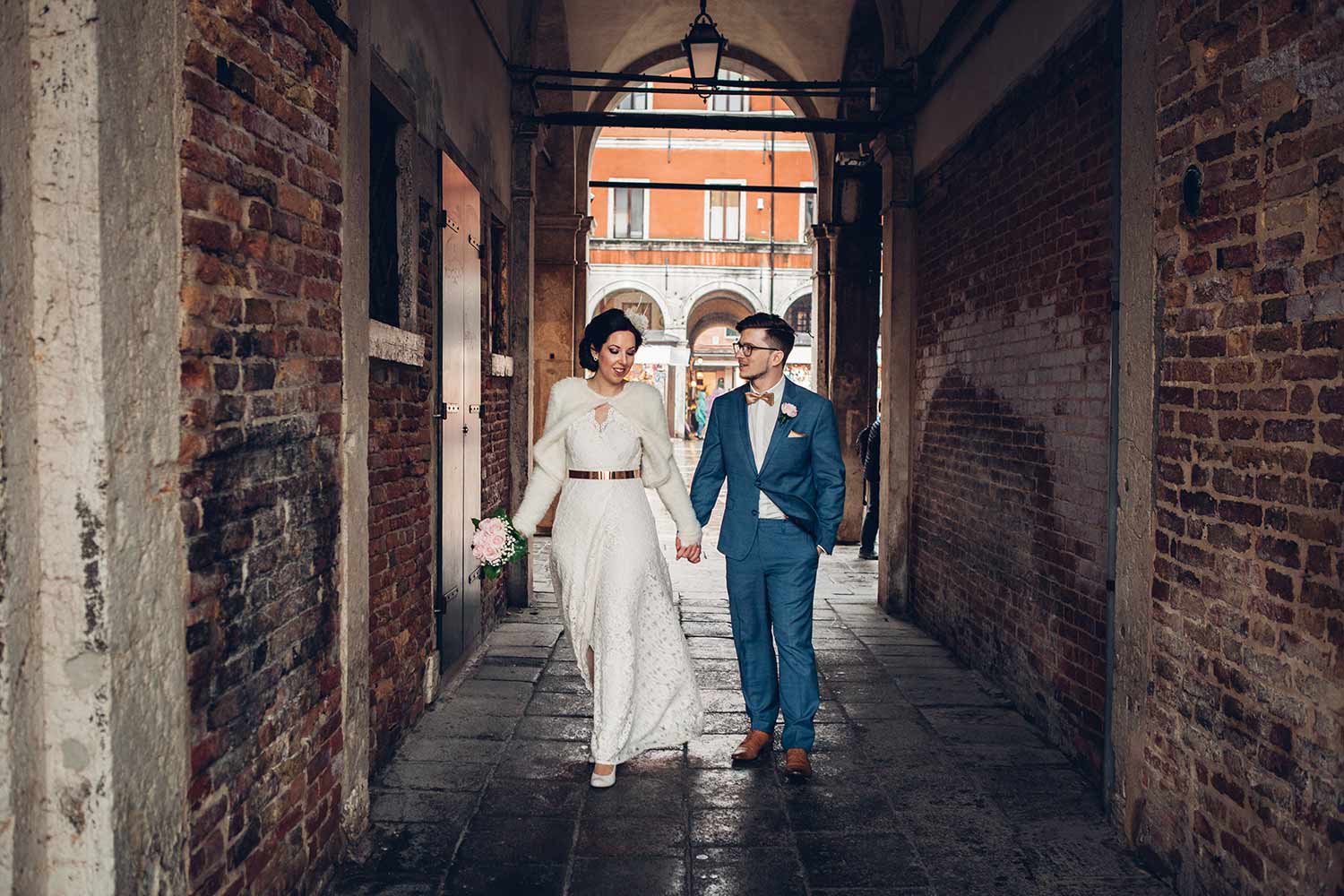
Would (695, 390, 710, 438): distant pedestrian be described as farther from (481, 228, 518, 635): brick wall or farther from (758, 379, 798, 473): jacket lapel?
(758, 379, 798, 473): jacket lapel

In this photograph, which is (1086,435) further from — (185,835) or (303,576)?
(185,835)

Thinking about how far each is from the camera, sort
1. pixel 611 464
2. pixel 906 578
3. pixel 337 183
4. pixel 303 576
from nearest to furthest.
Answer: pixel 303 576 < pixel 337 183 < pixel 611 464 < pixel 906 578

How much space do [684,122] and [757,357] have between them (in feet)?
14.5

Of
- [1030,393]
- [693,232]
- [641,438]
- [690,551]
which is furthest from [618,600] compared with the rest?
[693,232]

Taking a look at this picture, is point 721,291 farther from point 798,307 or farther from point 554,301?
point 554,301

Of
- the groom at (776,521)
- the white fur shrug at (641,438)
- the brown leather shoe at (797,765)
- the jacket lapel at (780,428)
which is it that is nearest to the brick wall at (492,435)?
the white fur shrug at (641,438)

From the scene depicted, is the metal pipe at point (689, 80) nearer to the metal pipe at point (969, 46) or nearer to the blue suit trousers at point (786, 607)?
the metal pipe at point (969, 46)

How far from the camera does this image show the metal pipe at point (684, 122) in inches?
311

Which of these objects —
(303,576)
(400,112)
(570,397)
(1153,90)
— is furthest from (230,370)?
(1153,90)

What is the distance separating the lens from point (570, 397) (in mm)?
4375

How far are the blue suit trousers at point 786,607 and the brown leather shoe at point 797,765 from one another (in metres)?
0.05

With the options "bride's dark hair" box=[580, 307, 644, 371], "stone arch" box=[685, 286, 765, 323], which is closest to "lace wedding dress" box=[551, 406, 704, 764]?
"bride's dark hair" box=[580, 307, 644, 371]

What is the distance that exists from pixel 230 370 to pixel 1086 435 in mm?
3449

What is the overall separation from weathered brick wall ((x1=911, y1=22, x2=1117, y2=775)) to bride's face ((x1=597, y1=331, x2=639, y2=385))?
77.4 inches
